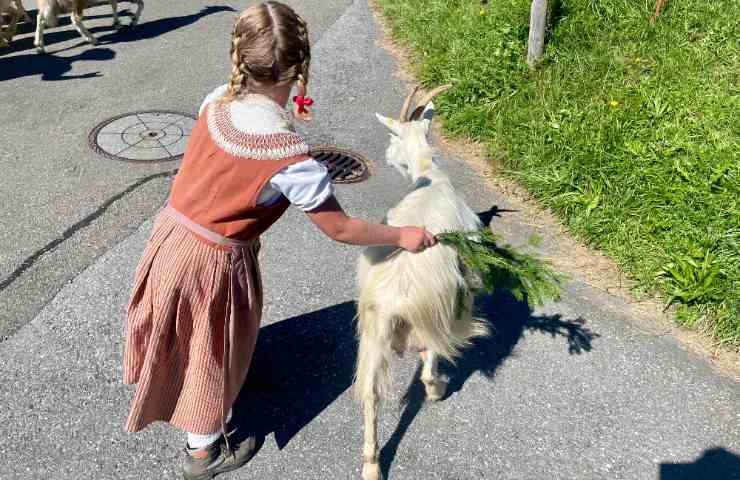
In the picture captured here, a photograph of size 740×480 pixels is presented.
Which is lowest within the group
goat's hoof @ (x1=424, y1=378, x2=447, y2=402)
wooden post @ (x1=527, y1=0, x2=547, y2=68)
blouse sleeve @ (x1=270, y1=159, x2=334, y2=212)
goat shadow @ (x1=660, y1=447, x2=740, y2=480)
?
goat's hoof @ (x1=424, y1=378, x2=447, y2=402)

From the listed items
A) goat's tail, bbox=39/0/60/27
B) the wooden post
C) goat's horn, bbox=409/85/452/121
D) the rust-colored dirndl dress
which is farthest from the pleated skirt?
goat's tail, bbox=39/0/60/27

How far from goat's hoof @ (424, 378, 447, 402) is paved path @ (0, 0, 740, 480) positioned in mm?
64

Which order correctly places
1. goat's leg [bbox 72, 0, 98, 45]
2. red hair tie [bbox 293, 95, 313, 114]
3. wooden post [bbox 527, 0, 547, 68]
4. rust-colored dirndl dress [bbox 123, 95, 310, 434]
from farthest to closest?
goat's leg [bbox 72, 0, 98, 45], wooden post [bbox 527, 0, 547, 68], red hair tie [bbox 293, 95, 313, 114], rust-colored dirndl dress [bbox 123, 95, 310, 434]

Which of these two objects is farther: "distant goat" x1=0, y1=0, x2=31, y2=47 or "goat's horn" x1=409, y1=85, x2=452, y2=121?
"distant goat" x1=0, y1=0, x2=31, y2=47

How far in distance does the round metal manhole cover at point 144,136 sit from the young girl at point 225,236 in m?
3.25

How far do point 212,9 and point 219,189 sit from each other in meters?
8.43

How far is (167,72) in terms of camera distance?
7.61m

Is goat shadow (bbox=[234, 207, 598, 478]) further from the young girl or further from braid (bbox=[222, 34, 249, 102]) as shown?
braid (bbox=[222, 34, 249, 102])

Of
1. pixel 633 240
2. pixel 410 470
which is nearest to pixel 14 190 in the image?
pixel 410 470

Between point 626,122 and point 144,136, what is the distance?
4.50 metres

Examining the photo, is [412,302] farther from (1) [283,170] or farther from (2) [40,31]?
(2) [40,31]

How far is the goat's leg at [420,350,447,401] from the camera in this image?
138 inches

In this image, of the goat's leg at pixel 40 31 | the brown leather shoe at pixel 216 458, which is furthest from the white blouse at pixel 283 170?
the goat's leg at pixel 40 31

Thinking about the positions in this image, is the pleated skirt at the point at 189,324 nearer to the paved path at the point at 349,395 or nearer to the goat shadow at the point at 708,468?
the paved path at the point at 349,395
